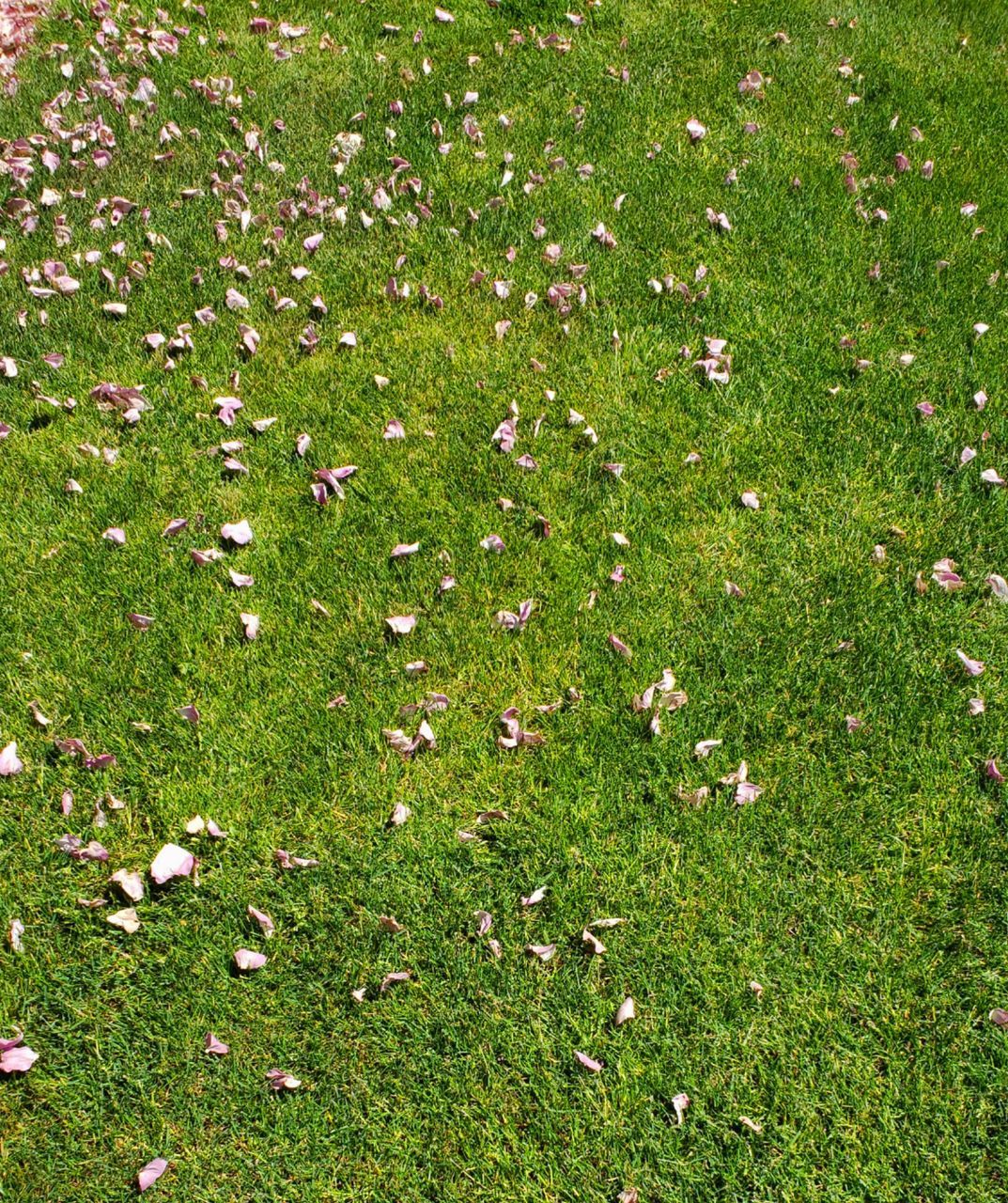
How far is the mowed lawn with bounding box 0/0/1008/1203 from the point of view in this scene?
2486mm

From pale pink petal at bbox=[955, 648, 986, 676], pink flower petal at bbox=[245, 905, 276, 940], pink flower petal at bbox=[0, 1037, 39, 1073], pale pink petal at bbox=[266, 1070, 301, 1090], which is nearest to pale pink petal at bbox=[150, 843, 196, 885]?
pink flower petal at bbox=[245, 905, 276, 940]

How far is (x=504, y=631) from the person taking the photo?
3.39 metres

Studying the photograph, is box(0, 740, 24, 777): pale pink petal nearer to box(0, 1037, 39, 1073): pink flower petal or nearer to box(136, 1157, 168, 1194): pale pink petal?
box(0, 1037, 39, 1073): pink flower petal

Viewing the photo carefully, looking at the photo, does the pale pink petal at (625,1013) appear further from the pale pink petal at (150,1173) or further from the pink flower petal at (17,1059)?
the pink flower petal at (17,1059)

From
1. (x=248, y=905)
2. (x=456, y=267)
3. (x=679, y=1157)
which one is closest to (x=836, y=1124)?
(x=679, y=1157)

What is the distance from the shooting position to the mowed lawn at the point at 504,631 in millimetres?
2486

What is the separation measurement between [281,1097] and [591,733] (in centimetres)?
139

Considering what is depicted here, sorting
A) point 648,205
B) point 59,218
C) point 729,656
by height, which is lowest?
point 729,656

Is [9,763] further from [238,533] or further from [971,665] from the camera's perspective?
[971,665]

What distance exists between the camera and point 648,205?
495cm

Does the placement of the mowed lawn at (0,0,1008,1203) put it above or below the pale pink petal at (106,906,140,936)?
above

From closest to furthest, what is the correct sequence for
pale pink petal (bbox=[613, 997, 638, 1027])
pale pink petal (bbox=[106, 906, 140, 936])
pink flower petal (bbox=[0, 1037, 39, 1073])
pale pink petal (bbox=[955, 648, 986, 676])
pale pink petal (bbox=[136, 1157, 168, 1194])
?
pale pink petal (bbox=[136, 1157, 168, 1194]), pink flower petal (bbox=[0, 1037, 39, 1073]), pale pink petal (bbox=[613, 997, 638, 1027]), pale pink petal (bbox=[106, 906, 140, 936]), pale pink petal (bbox=[955, 648, 986, 676])

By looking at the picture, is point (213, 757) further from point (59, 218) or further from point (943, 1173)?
point (59, 218)

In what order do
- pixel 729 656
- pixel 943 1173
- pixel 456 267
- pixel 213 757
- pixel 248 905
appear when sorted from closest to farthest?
pixel 943 1173, pixel 248 905, pixel 213 757, pixel 729 656, pixel 456 267
